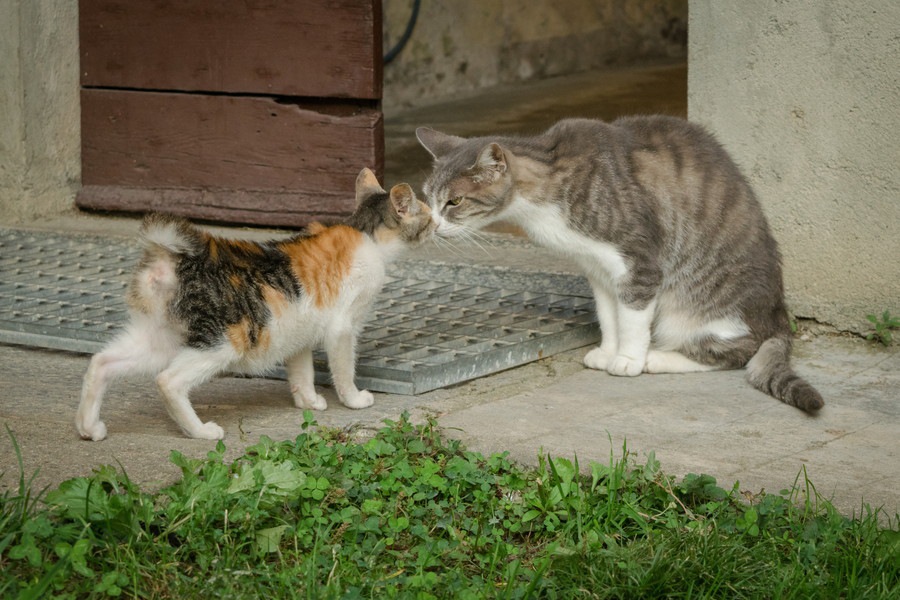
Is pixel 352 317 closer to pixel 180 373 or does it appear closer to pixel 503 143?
pixel 180 373

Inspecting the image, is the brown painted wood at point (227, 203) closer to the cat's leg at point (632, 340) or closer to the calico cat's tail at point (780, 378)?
the cat's leg at point (632, 340)

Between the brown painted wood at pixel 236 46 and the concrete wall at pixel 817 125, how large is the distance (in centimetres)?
188

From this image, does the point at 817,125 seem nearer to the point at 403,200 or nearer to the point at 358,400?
the point at 403,200

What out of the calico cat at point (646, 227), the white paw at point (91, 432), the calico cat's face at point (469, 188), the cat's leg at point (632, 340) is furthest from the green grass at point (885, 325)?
the white paw at point (91, 432)

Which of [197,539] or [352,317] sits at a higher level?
[352,317]

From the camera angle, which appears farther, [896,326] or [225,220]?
→ [225,220]

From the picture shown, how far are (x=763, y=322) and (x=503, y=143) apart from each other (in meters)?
1.23

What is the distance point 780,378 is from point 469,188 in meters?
1.37

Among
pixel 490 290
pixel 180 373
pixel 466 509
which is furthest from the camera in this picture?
pixel 490 290

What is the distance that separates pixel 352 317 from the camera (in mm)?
4059

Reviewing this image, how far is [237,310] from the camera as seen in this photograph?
3689 millimetres

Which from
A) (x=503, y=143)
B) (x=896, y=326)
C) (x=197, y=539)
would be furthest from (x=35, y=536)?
(x=896, y=326)

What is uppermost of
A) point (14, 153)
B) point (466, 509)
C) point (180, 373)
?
point (14, 153)

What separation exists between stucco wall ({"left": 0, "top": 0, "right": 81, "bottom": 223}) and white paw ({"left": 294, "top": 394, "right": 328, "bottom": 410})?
9.87 feet
